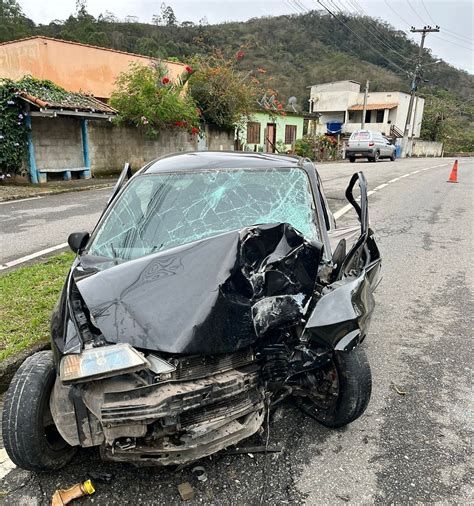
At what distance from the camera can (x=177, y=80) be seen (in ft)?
63.8

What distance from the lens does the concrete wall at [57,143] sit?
14078 millimetres

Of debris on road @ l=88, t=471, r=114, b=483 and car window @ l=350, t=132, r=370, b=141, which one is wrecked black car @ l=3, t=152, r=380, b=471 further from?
car window @ l=350, t=132, r=370, b=141

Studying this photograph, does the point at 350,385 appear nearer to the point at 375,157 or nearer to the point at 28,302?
the point at 28,302

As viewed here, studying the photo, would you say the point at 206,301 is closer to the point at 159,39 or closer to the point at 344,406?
the point at 344,406

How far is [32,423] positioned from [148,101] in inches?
619

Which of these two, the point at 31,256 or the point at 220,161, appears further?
the point at 31,256

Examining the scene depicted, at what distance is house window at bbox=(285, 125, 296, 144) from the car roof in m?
Answer: 30.4

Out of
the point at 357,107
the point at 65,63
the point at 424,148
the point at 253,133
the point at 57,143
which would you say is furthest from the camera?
the point at 357,107

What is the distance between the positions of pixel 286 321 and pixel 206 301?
45 cm

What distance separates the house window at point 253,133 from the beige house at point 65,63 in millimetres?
9615

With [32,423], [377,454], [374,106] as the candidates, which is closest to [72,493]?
[32,423]

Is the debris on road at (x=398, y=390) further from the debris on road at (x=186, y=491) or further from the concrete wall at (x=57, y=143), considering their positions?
the concrete wall at (x=57, y=143)

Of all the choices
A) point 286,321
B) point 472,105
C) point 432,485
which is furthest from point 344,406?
point 472,105

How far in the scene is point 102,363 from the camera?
1.94 meters
